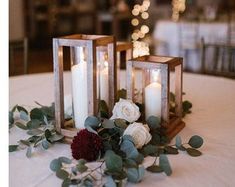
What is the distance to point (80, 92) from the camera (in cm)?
117

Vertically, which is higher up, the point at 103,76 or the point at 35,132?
the point at 103,76

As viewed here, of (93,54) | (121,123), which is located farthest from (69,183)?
(93,54)

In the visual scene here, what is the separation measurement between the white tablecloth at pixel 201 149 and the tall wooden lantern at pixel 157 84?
10cm

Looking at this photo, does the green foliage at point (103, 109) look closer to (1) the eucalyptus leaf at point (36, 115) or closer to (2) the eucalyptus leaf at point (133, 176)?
(1) the eucalyptus leaf at point (36, 115)

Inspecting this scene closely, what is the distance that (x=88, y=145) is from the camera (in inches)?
40.2

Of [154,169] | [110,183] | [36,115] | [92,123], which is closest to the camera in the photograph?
[110,183]

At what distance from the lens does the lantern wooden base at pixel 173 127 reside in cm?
121

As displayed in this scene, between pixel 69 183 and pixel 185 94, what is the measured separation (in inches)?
38.3

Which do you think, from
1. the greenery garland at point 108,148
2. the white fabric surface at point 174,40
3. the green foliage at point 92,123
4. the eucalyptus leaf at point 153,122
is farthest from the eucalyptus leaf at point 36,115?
the white fabric surface at point 174,40

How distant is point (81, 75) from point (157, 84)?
248 mm

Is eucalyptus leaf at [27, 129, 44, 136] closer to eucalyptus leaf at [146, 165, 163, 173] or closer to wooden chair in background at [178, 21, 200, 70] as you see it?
Result: eucalyptus leaf at [146, 165, 163, 173]

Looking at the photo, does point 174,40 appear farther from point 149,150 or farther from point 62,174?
point 62,174

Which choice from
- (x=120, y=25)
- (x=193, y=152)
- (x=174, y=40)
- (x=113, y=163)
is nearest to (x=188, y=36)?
(x=174, y=40)

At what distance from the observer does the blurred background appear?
4.85 meters
